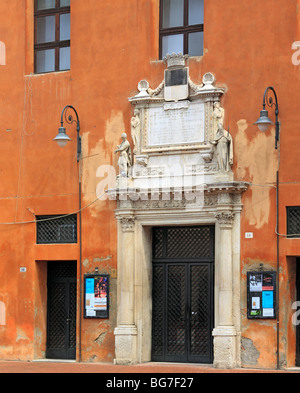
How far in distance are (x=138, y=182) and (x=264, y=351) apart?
4473 millimetres

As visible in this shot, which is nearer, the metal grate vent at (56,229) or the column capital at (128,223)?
the column capital at (128,223)

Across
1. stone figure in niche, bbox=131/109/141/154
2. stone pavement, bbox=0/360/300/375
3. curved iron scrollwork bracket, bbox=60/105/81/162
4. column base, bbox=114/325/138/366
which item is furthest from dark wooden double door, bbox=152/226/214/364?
curved iron scrollwork bracket, bbox=60/105/81/162

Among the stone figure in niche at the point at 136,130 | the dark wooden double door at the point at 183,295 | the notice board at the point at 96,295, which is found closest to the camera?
the dark wooden double door at the point at 183,295

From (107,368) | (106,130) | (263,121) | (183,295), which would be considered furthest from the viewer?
(106,130)

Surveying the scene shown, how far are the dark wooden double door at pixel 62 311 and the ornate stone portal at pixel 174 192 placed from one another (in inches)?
65.1

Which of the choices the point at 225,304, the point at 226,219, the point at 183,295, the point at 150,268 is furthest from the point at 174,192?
the point at 225,304

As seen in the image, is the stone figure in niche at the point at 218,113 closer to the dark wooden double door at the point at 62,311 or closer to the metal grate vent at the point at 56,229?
the metal grate vent at the point at 56,229

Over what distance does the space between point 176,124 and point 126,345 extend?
4736mm

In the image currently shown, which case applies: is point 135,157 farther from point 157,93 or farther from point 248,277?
point 248,277

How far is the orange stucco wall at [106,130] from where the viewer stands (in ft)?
61.2

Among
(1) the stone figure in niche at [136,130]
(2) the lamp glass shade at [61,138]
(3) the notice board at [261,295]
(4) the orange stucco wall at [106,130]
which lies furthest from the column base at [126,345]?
(2) the lamp glass shade at [61,138]

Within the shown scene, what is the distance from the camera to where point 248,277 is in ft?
61.6

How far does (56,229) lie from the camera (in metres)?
21.1

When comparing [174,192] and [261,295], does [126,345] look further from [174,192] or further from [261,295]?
[174,192]
